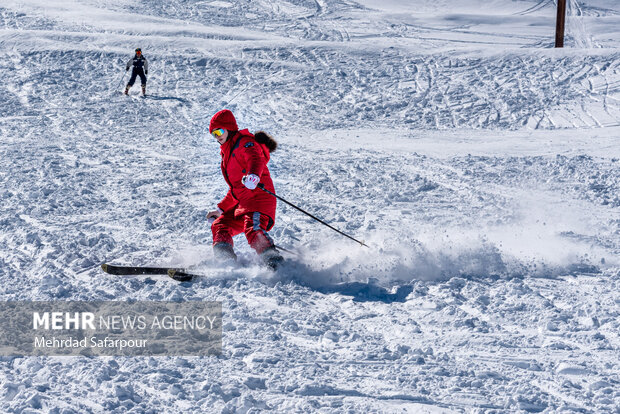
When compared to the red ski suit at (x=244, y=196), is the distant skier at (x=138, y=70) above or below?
above

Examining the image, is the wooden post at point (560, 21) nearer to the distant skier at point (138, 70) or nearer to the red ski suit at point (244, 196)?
the distant skier at point (138, 70)

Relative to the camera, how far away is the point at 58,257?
Answer: 6.54 m

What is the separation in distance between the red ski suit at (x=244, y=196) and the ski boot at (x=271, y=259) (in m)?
0.21

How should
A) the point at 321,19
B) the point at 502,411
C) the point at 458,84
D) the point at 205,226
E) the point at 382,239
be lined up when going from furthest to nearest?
1. the point at 321,19
2. the point at 458,84
3. the point at 205,226
4. the point at 382,239
5. the point at 502,411

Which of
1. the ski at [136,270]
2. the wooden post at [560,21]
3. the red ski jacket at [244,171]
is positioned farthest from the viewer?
the wooden post at [560,21]

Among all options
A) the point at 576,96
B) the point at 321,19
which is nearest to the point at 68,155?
the point at 576,96

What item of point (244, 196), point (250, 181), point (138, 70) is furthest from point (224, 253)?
point (138, 70)

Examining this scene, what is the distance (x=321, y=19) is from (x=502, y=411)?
23.8 metres

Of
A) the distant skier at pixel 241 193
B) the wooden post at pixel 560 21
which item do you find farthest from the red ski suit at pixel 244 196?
the wooden post at pixel 560 21

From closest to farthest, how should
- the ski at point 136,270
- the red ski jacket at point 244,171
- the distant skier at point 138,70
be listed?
the ski at point 136,270 → the red ski jacket at point 244,171 → the distant skier at point 138,70

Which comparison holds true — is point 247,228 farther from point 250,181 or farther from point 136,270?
point 136,270

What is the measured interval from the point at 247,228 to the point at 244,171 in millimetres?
530

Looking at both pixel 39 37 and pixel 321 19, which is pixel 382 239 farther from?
pixel 321 19

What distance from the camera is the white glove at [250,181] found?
19.0 ft
